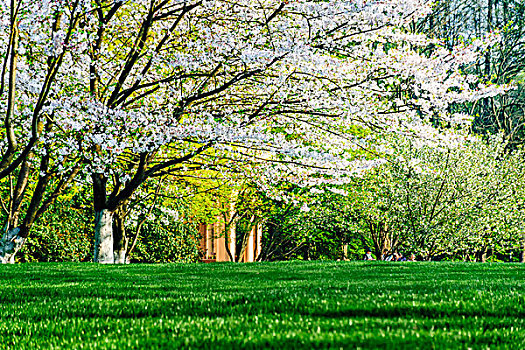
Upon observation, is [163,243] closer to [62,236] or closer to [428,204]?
[62,236]

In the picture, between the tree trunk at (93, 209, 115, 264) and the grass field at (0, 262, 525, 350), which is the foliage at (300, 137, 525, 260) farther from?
the grass field at (0, 262, 525, 350)

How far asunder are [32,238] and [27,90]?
895cm

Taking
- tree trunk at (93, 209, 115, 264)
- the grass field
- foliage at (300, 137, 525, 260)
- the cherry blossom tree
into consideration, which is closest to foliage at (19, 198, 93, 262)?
tree trunk at (93, 209, 115, 264)

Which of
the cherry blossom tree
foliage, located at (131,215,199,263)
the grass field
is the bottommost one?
the grass field

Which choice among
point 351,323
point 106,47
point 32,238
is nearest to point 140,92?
point 106,47

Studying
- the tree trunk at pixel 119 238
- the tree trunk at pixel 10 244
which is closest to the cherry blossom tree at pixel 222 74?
the tree trunk at pixel 10 244

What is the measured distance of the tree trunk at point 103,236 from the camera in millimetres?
14148

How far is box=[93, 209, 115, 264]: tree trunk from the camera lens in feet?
46.4

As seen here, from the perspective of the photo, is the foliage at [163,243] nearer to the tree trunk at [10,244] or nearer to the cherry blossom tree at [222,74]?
the tree trunk at [10,244]

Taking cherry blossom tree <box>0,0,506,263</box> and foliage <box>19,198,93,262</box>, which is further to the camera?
foliage <box>19,198,93,262</box>

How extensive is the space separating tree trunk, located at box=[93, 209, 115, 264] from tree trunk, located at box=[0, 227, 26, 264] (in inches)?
72.3

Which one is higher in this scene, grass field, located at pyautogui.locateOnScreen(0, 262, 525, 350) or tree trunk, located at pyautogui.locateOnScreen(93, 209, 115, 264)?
tree trunk, located at pyautogui.locateOnScreen(93, 209, 115, 264)

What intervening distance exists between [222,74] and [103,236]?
18.3ft

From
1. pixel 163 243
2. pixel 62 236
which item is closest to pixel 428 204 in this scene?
pixel 163 243
